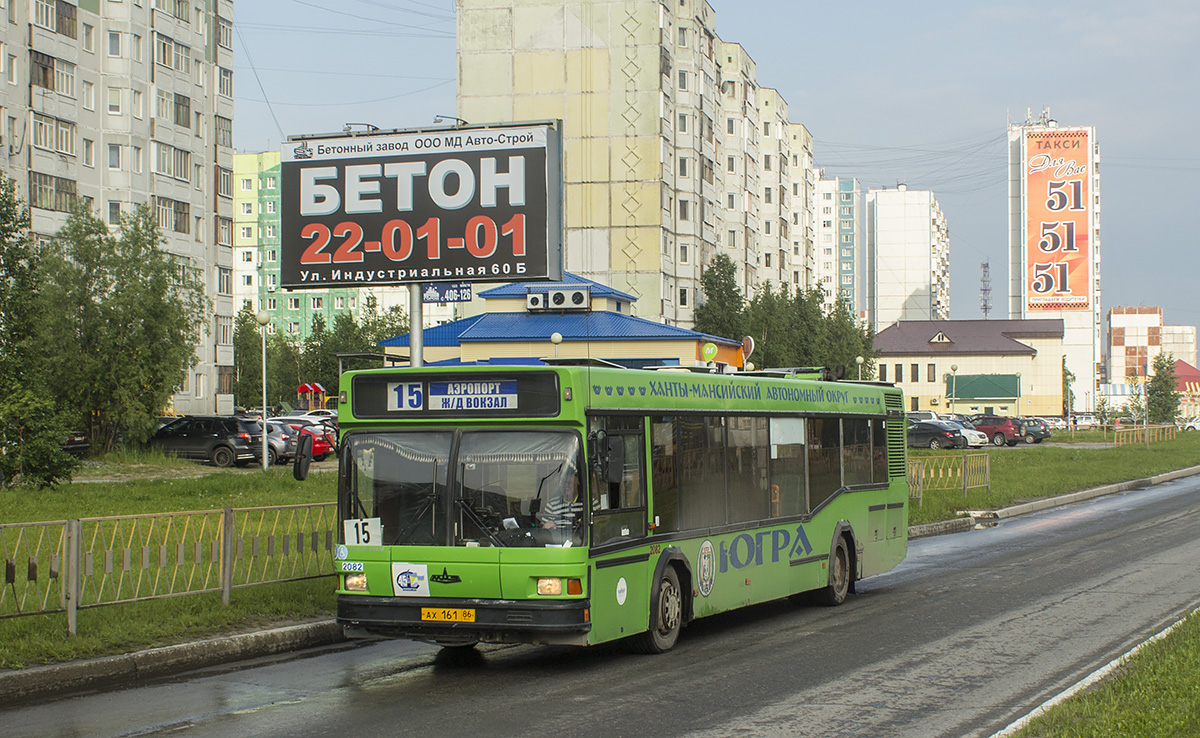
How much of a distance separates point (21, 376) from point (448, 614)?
1613cm

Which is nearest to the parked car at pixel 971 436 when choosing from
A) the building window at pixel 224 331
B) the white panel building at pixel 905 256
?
the building window at pixel 224 331

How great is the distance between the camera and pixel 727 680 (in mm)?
9883

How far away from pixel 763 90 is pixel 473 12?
47.8m

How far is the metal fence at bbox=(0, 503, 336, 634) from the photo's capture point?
10.7 m

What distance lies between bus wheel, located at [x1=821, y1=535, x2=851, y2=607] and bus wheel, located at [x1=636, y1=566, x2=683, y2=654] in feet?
12.3

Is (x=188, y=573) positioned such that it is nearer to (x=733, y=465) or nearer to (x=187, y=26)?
(x=733, y=465)

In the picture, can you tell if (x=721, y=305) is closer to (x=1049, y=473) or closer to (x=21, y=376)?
(x=1049, y=473)

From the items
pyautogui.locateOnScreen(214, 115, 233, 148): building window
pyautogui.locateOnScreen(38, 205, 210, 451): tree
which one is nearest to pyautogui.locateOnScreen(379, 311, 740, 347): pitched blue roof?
pyautogui.locateOnScreen(38, 205, 210, 451): tree

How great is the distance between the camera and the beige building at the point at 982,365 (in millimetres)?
124750

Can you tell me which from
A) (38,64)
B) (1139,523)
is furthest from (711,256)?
(1139,523)

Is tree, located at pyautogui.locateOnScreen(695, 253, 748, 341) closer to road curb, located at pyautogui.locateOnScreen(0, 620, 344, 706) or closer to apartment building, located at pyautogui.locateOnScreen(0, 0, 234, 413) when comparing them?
apartment building, located at pyautogui.locateOnScreen(0, 0, 234, 413)

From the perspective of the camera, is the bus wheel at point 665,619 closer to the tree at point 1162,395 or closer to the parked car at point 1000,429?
the parked car at point 1000,429

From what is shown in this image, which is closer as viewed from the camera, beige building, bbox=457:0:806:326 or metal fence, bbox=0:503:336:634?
metal fence, bbox=0:503:336:634

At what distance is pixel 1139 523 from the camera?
25.9 meters
